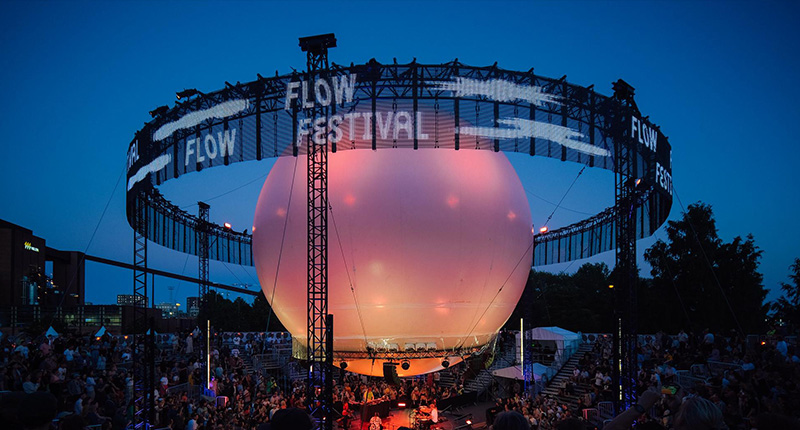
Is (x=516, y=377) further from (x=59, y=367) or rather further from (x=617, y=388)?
(x=59, y=367)

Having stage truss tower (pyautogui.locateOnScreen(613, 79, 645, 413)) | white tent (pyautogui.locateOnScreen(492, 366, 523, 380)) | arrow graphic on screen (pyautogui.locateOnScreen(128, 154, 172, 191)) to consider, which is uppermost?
arrow graphic on screen (pyautogui.locateOnScreen(128, 154, 172, 191))

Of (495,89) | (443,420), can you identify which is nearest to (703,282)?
(443,420)

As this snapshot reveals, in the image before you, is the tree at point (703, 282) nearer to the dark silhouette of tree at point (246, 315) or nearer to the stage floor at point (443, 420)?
the stage floor at point (443, 420)

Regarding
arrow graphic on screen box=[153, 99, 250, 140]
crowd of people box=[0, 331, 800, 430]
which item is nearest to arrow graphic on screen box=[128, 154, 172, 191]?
arrow graphic on screen box=[153, 99, 250, 140]

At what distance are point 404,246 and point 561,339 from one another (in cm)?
1431

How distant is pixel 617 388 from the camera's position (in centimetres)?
1411

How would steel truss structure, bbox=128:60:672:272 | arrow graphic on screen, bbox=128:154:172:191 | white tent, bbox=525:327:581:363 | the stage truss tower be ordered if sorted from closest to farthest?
the stage truss tower, steel truss structure, bbox=128:60:672:272, arrow graphic on screen, bbox=128:154:172:191, white tent, bbox=525:327:581:363

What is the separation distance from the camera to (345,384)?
2302 centimetres

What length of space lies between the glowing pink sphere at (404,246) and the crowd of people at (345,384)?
9.80ft

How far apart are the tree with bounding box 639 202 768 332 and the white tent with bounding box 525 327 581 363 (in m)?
8.61

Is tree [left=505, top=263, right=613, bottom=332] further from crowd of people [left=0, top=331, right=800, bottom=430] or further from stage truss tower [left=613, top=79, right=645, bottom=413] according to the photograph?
stage truss tower [left=613, top=79, right=645, bottom=413]

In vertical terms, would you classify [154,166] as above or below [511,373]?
above

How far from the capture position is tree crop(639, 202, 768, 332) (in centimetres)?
3331

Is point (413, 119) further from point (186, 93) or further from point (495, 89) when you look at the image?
point (186, 93)
